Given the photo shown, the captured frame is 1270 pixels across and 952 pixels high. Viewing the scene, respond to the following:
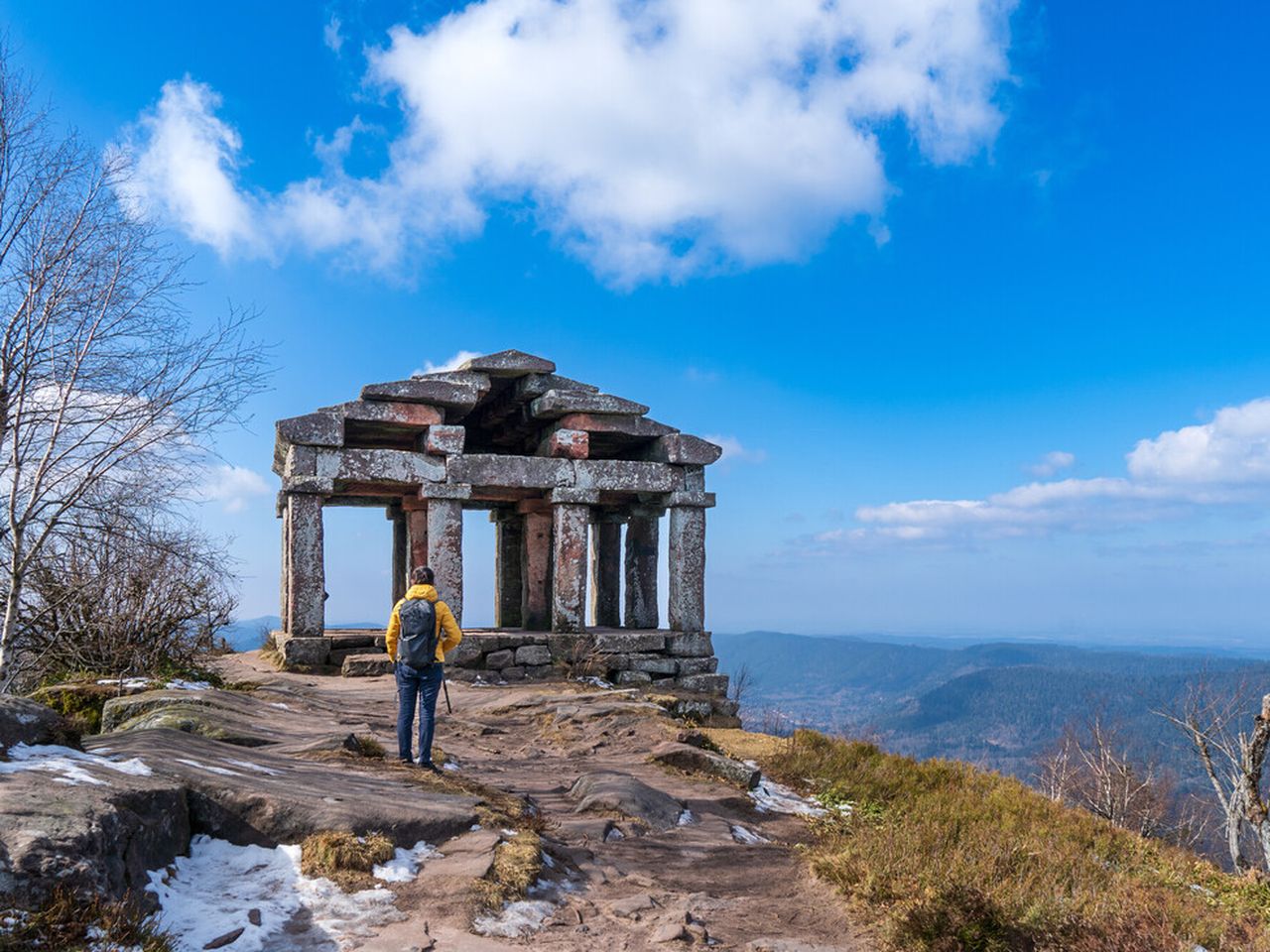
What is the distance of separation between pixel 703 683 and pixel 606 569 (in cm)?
509

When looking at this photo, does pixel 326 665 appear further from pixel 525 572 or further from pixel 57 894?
pixel 57 894

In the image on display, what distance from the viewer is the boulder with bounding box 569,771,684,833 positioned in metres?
7.42

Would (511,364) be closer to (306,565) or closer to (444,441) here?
(444,441)

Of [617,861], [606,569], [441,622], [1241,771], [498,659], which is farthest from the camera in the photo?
[606,569]

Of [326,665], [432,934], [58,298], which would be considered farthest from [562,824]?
[326,665]

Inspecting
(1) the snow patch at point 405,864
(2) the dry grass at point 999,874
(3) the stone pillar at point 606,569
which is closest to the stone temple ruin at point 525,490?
(3) the stone pillar at point 606,569

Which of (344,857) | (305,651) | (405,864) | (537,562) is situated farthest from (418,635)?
(537,562)

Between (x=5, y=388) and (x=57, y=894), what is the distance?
811cm

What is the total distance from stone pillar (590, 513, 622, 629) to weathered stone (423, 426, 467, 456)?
5.88 meters

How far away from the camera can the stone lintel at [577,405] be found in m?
16.6

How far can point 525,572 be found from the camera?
1897 centimetres

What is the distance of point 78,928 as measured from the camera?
383 centimetres

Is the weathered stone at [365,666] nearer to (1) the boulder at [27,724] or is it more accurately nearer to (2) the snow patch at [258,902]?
(1) the boulder at [27,724]

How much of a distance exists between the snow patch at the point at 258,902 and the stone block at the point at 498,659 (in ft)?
33.7
